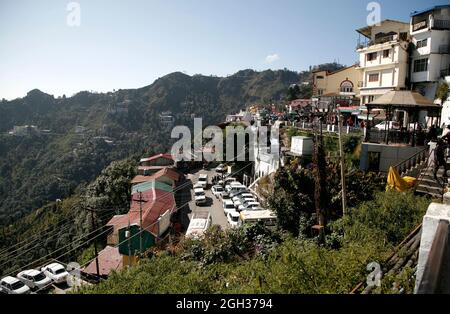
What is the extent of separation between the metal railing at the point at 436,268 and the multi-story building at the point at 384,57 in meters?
30.8

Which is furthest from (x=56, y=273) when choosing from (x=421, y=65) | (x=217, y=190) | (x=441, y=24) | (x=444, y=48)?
(x=441, y=24)

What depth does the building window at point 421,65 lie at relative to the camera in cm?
2802

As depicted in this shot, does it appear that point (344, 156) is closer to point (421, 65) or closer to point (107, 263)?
point (421, 65)

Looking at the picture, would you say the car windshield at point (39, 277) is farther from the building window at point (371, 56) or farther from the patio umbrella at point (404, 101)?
the building window at point (371, 56)

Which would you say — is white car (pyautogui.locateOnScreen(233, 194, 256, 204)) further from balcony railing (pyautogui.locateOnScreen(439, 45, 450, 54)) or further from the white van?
balcony railing (pyautogui.locateOnScreen(439, 45, 450, 54))

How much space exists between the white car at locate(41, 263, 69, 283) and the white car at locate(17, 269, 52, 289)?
321 mm

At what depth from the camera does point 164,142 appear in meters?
145

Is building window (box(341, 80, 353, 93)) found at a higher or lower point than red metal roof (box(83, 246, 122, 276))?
higher

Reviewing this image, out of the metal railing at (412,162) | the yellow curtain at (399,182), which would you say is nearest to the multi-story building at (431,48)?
the metal railing at (412,162)

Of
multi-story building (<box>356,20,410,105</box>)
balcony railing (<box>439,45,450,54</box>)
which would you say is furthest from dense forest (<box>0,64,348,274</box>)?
balcony railing (<box>439,45,450,54</box>)

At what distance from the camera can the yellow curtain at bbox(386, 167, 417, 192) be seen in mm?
14320

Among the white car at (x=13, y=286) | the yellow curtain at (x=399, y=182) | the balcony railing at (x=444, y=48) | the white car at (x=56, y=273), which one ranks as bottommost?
the white car at (x=13, y=286)

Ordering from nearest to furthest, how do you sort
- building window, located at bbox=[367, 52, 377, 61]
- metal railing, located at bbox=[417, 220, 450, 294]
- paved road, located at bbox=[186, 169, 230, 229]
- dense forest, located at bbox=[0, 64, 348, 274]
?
metal railing, located at bbox=[417, 220, 450, 294]
paved road, located at bbox=[186, 169, 230, 229]
building window, located at bbox=[367, 52, 377, 61]
dense forest, located at bbox=[0, 64, 348, 274]
